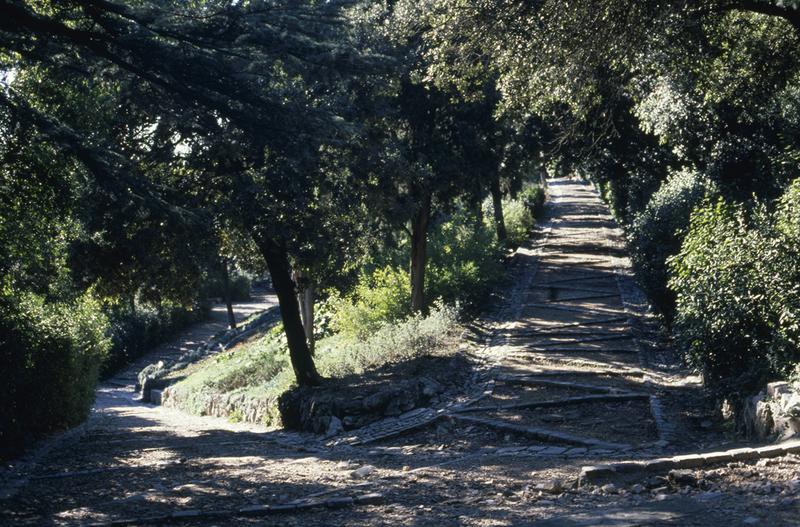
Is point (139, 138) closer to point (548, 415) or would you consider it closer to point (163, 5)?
point (163, 5)

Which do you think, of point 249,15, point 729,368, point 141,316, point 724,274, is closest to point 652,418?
point 729,368

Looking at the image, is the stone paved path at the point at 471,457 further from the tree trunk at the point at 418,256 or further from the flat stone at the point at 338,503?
the tree trunk at the point at 418,256

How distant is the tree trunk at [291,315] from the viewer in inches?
520

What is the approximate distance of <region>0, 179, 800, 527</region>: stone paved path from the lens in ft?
20.0

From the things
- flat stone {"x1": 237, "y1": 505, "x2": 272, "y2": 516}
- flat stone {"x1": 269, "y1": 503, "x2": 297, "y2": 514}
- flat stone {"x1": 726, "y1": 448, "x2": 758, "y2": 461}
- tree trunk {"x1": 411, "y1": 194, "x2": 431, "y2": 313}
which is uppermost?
tree trunk {"x1": 411, "y1": 194, "x2": 431, "y2": 313}

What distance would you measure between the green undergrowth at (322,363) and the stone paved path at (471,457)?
2.26 feet

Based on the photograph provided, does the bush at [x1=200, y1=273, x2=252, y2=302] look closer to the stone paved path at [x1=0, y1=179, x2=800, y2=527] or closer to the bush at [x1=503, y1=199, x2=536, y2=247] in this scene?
the bush at [x1=503, y1=199, x2=536, y2=247]

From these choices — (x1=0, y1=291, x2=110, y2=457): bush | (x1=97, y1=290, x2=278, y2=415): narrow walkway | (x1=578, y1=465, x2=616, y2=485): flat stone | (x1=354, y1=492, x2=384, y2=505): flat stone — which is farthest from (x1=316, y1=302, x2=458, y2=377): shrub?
(x1=97, y1=290, x2=278, y2=415): narrow walkway

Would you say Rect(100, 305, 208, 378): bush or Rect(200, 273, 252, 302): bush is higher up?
Rect(200, 273, 252, 302): bush

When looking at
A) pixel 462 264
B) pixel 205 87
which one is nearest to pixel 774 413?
pixel 205 87

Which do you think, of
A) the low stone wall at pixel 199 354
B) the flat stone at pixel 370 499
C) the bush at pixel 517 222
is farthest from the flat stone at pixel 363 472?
the low stone wall at pixel 199 354

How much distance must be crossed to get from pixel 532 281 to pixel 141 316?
76.5 feet

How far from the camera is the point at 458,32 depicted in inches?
443

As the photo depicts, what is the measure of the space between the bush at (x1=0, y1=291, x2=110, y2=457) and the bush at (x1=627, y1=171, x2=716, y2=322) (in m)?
9.90
